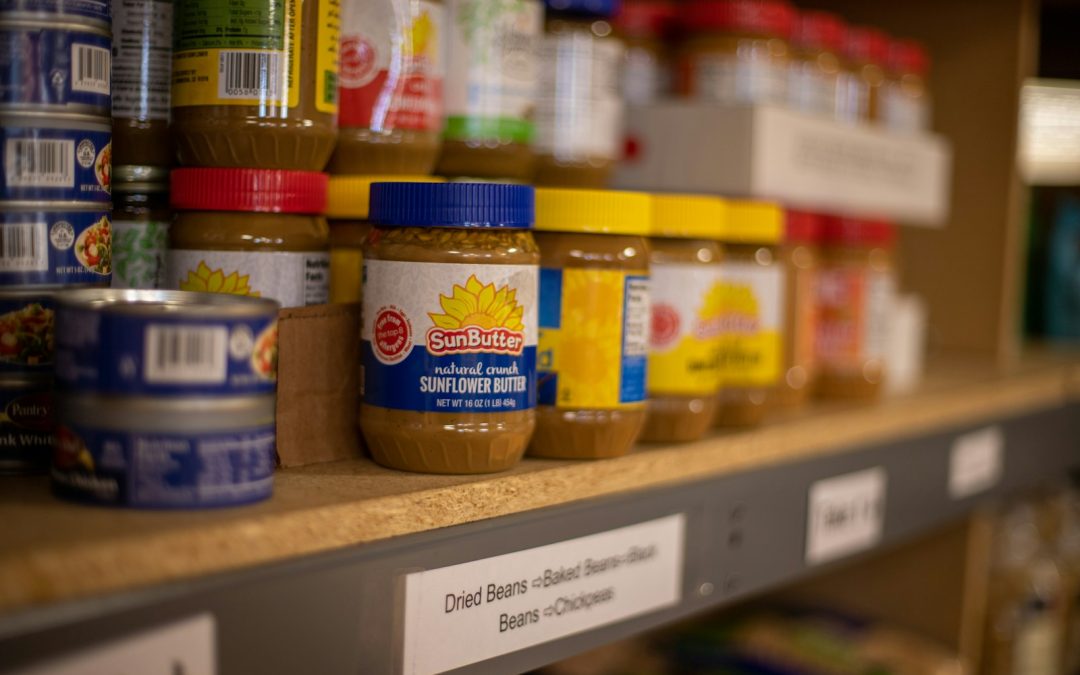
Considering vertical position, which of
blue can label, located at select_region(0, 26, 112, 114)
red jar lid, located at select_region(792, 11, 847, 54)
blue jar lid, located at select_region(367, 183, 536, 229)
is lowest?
blue jar lid, located at select_region(367, 183, 536, 229)

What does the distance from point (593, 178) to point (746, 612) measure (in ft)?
3.12

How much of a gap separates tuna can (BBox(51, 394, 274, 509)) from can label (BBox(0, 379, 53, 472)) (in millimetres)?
80

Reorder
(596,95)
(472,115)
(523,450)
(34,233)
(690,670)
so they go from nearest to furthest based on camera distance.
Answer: (34,233) → (523,450) → (472,115) → (596,95) → (690,670)

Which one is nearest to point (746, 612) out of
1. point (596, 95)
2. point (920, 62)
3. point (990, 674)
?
point (990, 674)

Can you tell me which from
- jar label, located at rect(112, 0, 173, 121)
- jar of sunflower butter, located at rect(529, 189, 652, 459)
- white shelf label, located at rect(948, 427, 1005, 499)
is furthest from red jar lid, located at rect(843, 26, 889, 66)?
jar label, located at rect(112, 0, 173, 121)

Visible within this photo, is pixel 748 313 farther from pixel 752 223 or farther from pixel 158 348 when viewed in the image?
pixel 158 348

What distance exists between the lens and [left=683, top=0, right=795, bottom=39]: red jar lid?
127 cm

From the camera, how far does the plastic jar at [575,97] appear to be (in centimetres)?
108

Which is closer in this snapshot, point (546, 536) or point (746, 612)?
point (546, 536)

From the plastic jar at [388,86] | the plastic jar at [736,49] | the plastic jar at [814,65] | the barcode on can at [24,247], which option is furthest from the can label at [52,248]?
the plastic jar at [814,65]

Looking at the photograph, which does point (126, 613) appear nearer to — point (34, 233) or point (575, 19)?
point (34, 233)

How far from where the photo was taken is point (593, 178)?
1.11 metres

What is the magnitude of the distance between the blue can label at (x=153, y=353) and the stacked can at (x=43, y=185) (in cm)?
8

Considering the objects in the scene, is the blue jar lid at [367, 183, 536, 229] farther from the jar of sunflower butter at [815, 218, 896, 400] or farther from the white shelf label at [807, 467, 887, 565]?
the jar of sunflower butter at [815, 218, 896, 400]
